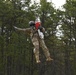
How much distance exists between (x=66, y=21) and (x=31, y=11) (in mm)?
4743

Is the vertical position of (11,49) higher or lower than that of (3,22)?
lower

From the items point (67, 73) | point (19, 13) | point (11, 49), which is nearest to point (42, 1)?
point (19, 13)

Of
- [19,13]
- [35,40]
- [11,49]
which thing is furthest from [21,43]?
[35,40]

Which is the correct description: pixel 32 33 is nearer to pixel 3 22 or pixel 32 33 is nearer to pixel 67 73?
pixel 3 22

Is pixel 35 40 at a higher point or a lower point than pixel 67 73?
higher

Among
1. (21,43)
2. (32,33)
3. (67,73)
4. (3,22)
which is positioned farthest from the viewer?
(67,73)

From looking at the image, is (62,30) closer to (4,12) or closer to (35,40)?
(4,12)

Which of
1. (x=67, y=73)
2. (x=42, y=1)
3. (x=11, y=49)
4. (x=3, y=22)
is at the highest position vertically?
(x=42, y=1)

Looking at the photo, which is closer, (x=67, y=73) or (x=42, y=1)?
(x=42, y=1)

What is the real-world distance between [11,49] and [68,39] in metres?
8.22

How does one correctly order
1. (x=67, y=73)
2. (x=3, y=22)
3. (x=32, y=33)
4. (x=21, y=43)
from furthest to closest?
(x=67, y=73), (x=21, y=43), (x=3, y=22), (x=32, y=33)

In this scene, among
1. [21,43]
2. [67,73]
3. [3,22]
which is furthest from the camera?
[67,73]

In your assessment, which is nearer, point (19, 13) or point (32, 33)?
point (32, 33)

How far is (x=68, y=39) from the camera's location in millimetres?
41562
